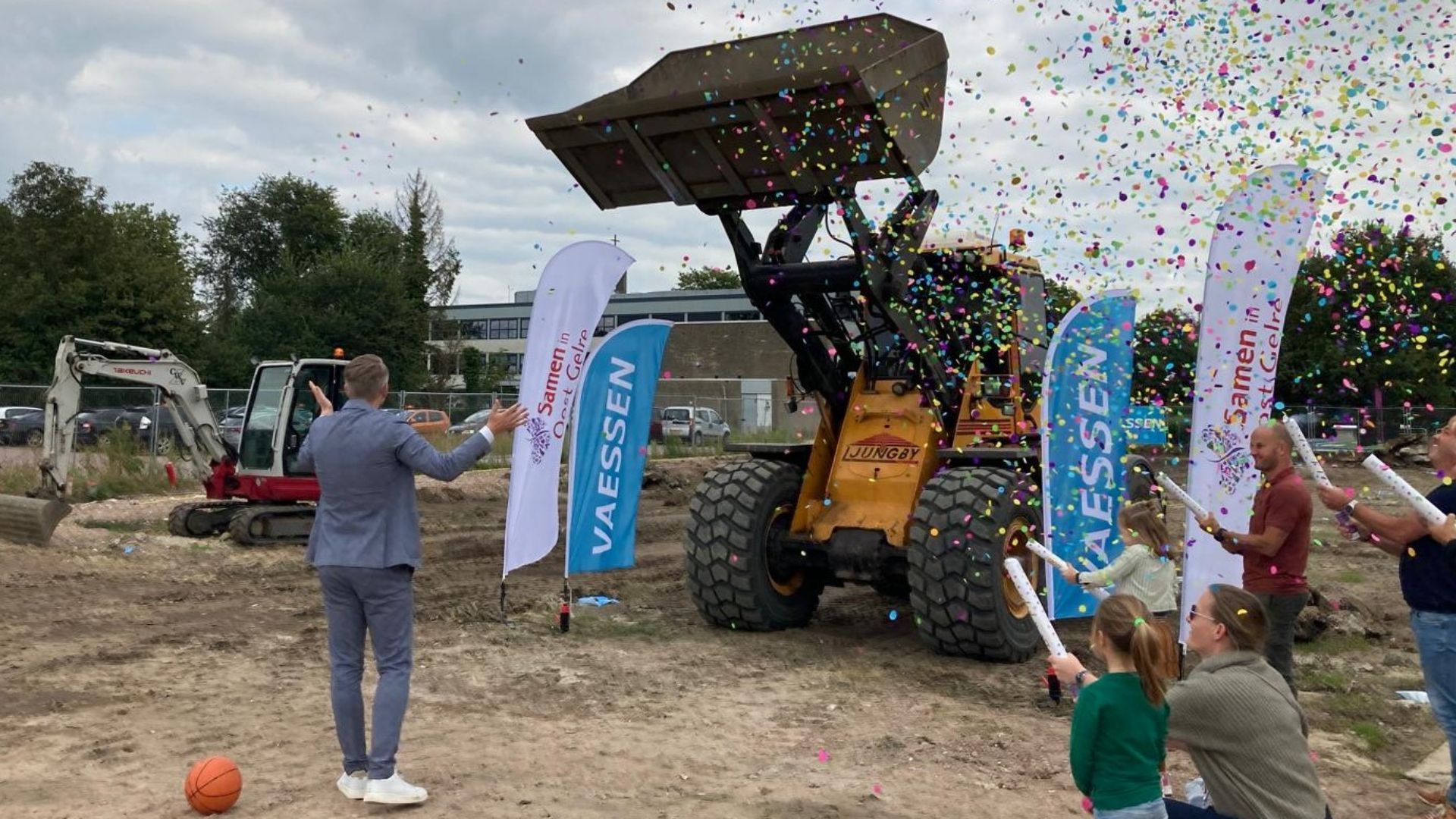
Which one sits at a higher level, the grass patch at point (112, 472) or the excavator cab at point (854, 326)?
the excavator cab at point (854, 326)

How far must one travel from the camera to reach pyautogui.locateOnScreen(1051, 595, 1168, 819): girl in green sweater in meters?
→ 3.10

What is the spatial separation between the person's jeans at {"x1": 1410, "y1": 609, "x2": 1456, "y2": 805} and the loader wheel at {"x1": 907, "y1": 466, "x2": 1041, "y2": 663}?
8.66 ft

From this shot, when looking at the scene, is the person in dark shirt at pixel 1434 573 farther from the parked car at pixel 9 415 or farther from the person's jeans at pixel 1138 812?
Result: the parked car at pixel 9 415

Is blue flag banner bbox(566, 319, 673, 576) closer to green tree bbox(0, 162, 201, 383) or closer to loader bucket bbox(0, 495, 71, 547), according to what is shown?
loader bucket bbox(0, 495, 71, 547)

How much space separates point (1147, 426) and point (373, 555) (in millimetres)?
5569

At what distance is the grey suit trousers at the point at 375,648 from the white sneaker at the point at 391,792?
0.04m

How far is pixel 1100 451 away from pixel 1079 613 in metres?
1.09

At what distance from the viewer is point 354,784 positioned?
4688mm

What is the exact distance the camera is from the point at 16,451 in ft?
57.3

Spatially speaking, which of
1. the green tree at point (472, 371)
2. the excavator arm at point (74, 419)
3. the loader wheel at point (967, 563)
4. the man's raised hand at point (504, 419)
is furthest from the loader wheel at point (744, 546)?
the green tree at point (472, 371)

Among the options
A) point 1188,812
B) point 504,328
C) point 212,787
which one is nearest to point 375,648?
point 212,787

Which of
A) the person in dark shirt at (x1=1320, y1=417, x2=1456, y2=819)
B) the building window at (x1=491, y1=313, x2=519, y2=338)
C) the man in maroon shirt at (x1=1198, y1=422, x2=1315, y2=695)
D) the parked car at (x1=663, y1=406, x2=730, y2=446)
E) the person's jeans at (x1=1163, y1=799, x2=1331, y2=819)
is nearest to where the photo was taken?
the person's jeans at (x1=1163, y1=799, x2=1331, y2=819)

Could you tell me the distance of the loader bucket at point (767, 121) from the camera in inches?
250

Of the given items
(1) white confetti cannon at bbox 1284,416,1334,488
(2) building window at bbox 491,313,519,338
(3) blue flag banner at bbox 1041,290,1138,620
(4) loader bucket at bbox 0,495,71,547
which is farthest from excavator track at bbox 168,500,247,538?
(2) building window at bbox 491,313,519,338
